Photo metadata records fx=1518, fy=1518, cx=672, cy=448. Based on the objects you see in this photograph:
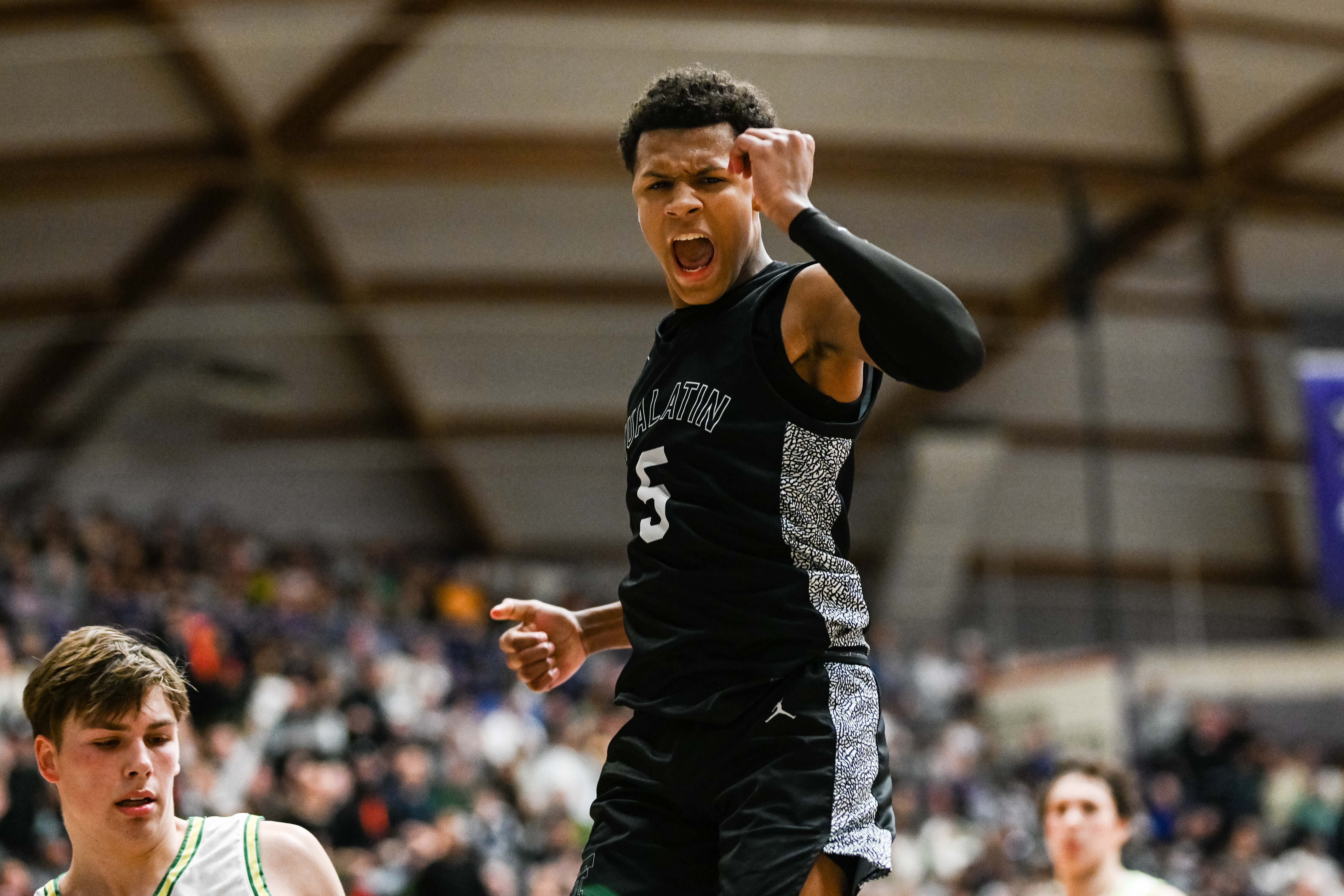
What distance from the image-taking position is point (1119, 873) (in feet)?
16.2

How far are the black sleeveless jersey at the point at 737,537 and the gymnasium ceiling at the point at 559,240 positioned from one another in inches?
566

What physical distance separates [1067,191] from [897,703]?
697 centimetres

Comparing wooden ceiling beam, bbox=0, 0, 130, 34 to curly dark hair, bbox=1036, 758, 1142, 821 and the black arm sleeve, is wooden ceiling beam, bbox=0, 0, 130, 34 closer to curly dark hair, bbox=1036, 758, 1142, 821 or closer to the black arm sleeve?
curly dark hair, bbox=1036, 758, 1142, 821

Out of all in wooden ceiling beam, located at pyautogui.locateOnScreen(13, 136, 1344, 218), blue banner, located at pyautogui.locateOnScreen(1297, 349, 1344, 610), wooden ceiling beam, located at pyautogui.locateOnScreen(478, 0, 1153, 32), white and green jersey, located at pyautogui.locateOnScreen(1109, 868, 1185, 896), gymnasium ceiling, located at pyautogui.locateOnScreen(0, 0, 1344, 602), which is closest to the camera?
white and green jersey, located at pyautogui.locateOnScreen(1109, 868, 1185, 896)

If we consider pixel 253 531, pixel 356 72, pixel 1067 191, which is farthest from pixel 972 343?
pixel 253 531

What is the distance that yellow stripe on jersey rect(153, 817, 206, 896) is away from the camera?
2854 millimetres

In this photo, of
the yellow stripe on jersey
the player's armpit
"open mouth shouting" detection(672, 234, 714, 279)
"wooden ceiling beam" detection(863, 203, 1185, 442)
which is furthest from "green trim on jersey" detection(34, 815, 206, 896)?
"wooden ceiling beam" detection(863, 203, 1185, 442)

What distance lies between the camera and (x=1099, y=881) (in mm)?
4902

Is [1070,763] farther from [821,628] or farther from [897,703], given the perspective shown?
[897,703]

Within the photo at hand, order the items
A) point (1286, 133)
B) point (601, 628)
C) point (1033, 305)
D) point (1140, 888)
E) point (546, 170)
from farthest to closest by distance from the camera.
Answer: point (1033, 305) < point (546, 170) < point (1286, 133) < point (1140, 888) < point (601, 628)

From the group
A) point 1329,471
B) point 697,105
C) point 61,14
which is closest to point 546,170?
point 61,14

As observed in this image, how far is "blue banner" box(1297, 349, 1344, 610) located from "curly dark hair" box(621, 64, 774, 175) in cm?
1181

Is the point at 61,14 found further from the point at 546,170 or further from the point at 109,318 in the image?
the point at 109,318

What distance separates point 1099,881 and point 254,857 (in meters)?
3.04
